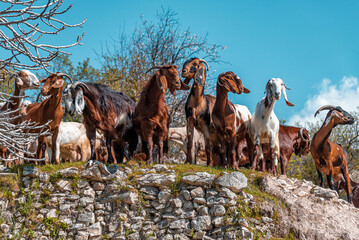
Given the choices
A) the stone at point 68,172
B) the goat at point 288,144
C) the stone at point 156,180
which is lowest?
the stone at point 156,180

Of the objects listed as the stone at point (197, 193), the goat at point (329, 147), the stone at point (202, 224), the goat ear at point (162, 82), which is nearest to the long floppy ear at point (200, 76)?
the goat ear at point (162, 82)

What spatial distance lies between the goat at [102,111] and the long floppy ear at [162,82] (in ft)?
4.38

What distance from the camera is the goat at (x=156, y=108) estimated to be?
10680 millimetres

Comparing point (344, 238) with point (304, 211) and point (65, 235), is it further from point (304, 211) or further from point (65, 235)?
point (65, 235)

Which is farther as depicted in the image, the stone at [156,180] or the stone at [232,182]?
the stone at [156,180]

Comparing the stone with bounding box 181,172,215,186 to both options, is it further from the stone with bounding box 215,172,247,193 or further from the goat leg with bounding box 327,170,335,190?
the goat leg with bounding box 327,170,335,190

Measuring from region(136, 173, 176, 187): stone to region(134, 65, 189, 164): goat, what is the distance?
927 millimetres

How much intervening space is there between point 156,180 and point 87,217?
5.21 feet

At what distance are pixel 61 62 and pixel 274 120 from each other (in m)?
10.7

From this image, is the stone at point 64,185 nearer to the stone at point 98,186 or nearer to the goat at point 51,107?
the stone at point 98,186

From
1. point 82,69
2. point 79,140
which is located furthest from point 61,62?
point 79,140

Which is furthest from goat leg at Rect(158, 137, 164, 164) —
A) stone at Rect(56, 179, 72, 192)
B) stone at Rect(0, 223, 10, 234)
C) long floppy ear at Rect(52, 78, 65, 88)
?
stone at Rect(0, 223, 10, 234)

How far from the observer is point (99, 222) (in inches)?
368

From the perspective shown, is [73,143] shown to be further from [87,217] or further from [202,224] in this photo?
[202,224]
